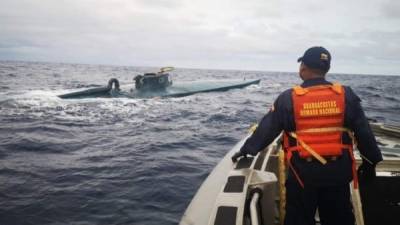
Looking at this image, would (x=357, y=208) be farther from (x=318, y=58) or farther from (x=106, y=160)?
(x=106, y=160)

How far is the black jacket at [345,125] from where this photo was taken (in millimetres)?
3439

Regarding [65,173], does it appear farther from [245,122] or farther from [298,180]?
[245,122]

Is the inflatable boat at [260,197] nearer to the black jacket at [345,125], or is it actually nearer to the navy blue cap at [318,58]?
the black jacket at [345,125]

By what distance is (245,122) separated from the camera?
18.9 meters

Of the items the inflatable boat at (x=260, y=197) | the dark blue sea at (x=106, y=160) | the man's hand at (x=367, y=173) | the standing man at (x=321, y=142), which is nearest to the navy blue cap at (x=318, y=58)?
the standing man at (x=321, y=142)

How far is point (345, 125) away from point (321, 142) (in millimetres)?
310

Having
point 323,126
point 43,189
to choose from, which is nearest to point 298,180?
point 323,126

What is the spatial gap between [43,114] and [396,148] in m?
17.4

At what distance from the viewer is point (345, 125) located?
11.6ft

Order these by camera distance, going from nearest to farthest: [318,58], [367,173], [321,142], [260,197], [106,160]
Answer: [321,142], [318,58], [367,173], [260,197], [106,160]

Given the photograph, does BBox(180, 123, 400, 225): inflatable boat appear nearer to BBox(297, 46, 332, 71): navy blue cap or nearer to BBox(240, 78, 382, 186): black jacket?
BBox(240, 78, 382, 186): black jacket

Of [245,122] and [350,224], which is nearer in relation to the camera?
[350,224]

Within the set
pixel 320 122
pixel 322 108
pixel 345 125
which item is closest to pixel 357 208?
pixel 345 125

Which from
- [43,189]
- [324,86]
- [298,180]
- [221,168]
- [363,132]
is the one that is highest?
[324,86]
